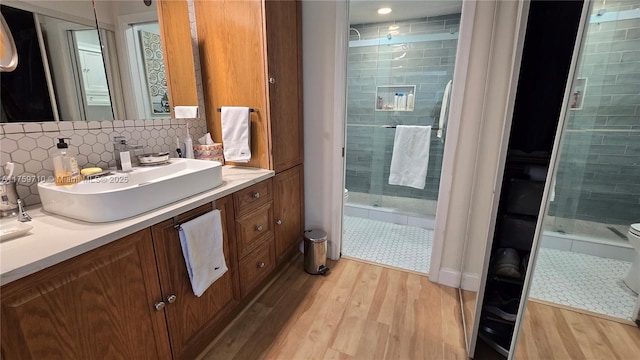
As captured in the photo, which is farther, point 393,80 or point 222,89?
point 393,80

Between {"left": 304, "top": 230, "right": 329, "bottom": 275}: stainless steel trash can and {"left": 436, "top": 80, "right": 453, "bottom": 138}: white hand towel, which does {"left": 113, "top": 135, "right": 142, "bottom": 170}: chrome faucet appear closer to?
{"left": 304, "top": 230, "right": 329, "bottom": 275}: stainless steel trash can

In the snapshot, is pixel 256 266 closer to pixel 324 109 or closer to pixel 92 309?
pixel 92 309

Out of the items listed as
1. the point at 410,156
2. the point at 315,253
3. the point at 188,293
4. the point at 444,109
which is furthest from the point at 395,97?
the point at 188,293

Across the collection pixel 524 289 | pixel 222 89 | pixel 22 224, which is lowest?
pixel 524 289

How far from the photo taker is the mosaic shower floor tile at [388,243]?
2.26 metres

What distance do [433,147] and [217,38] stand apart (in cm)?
237

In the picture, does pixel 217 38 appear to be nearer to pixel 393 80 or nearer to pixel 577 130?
pixel 577 130

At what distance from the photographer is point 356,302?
1767 mm

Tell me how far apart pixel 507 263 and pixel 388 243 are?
135 centimetres

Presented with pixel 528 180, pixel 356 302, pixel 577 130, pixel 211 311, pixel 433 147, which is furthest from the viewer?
pixel 433 147

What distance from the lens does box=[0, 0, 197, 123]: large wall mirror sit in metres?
1.06

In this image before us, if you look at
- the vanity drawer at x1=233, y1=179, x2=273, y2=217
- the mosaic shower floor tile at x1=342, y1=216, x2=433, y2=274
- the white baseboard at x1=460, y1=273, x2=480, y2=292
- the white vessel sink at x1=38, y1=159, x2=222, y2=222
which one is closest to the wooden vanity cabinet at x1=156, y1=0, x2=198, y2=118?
the white vessel sink at x1=38, y1=159, x2=222, y2=222

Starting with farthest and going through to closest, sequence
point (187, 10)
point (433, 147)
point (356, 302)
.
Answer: point (433, 147) < point (356, 302) < point (187, 10)

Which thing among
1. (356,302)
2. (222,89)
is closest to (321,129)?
(222,89)
